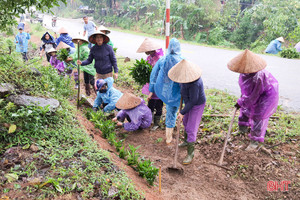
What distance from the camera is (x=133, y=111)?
4582 millimetres

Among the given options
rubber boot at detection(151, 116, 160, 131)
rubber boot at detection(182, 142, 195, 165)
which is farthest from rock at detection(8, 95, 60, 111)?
rubber boot at detection(182, 142, 195, 165)

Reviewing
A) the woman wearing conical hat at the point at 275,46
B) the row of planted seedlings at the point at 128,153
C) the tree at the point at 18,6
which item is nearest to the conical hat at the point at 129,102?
the row of planted seedlings at the point at 128,153

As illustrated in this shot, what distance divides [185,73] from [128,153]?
152cm

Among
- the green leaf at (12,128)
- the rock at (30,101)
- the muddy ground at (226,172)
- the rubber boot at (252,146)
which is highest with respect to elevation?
the rock at (30,101)

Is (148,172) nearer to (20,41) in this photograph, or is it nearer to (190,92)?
(190,92)

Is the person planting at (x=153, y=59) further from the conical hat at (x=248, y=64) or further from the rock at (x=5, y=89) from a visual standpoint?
the rock at (x=5, y=89)

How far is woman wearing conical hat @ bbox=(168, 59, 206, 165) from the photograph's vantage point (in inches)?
132

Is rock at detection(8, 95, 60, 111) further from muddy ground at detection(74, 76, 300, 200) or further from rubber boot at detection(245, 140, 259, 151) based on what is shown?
rubber boot at detection(245, 140, 259, 151)

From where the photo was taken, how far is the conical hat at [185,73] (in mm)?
3326

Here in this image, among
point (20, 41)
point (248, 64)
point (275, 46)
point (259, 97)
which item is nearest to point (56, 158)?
point (248, 64)

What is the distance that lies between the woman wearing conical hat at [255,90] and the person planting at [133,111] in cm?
181

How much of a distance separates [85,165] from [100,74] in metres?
3.35

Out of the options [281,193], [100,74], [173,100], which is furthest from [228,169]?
[100,74]

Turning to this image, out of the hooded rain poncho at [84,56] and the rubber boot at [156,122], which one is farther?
the hooded rain poncho at [84,56]
